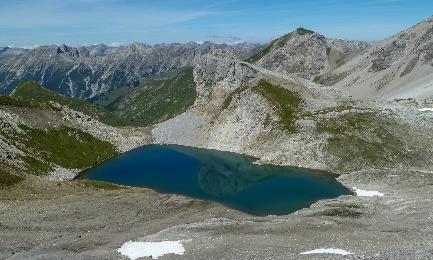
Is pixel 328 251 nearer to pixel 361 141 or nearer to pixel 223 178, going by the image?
pixel 223 178

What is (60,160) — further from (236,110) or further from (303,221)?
(303,221)

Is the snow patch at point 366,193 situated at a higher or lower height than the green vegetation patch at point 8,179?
lower

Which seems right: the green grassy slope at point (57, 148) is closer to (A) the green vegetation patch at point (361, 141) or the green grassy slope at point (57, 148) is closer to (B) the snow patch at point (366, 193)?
(A) the green vegetation patch at point (361, 141)

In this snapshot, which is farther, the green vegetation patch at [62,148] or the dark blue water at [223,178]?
the green vegetation patch at [62,148]

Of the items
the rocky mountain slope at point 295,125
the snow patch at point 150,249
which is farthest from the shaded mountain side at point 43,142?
the snow patch at point 150,249

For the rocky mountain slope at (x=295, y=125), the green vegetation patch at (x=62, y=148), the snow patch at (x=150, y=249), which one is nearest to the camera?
the snow patch at (x=150, y=249)

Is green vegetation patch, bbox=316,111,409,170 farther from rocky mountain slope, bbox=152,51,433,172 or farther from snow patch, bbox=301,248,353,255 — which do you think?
snow patch, bbox=301,248,353,255

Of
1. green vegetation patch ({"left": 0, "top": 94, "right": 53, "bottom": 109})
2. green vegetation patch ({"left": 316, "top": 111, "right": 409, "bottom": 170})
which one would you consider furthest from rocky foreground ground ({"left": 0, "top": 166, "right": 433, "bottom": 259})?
green vegetation patch ({"left": 0, "top": 94, "right": 53, "bottom": 109})
